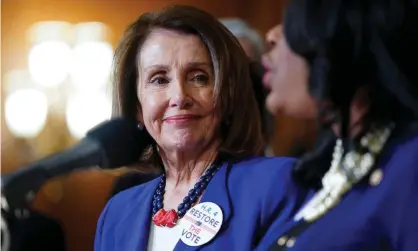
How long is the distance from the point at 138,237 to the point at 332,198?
0.81 ft

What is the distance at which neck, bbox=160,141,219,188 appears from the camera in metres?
0.73

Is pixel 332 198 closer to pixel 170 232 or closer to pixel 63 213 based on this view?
pixel 170 232

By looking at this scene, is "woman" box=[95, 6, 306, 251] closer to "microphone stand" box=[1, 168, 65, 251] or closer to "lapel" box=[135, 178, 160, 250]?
"lapel" box=[135, 178, 160, 250]

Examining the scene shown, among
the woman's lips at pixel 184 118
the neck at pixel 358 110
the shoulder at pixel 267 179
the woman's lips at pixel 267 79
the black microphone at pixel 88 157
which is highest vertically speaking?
the woman's lips at pixel 267 79

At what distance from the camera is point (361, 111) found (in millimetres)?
583

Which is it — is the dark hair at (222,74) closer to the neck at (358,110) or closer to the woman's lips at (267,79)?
the woman's lips at (267,79)

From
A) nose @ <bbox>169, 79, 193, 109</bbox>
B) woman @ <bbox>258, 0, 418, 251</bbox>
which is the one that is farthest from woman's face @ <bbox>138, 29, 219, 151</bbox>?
woman @ <bbox>258, 0, 418, 251</bbox>

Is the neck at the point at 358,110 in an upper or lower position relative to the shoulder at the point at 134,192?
upper

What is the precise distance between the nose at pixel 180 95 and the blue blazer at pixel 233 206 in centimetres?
9

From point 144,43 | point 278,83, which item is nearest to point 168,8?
point 144,43

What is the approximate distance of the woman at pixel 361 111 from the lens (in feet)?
1.77

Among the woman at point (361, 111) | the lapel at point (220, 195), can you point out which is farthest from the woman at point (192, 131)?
the woman at point (361, 111)

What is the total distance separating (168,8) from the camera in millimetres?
739

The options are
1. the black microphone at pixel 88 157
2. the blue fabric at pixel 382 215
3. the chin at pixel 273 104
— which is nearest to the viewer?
the blue fabric at pixel 382 215
